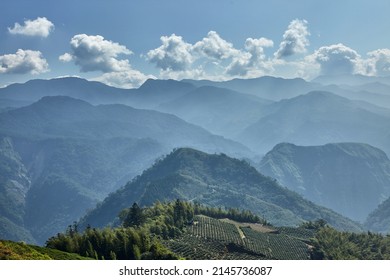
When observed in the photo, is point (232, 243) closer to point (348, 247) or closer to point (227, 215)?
point (348, 247)

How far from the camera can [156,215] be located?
124 meters

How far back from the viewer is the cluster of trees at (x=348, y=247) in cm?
11000

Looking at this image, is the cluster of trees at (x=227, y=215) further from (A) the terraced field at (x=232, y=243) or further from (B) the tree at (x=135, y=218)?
(B) the tree at (x=135, y=218)

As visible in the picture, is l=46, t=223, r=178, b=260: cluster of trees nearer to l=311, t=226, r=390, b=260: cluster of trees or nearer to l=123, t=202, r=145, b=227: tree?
l=123, t=202, r=145, b=227: tree

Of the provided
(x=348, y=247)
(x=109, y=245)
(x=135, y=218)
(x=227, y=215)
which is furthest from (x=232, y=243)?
(x=227, y=215)

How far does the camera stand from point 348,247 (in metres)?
117

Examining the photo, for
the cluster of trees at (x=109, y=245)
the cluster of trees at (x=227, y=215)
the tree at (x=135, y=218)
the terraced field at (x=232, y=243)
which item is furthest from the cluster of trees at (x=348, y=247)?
the cluster of trees at (x=109, y=245)

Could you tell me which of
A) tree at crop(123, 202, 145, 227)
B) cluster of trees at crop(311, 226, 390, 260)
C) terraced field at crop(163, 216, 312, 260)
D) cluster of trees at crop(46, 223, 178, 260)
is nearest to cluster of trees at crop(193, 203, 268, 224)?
terraced field at crop(163, 216, 312, 260)
